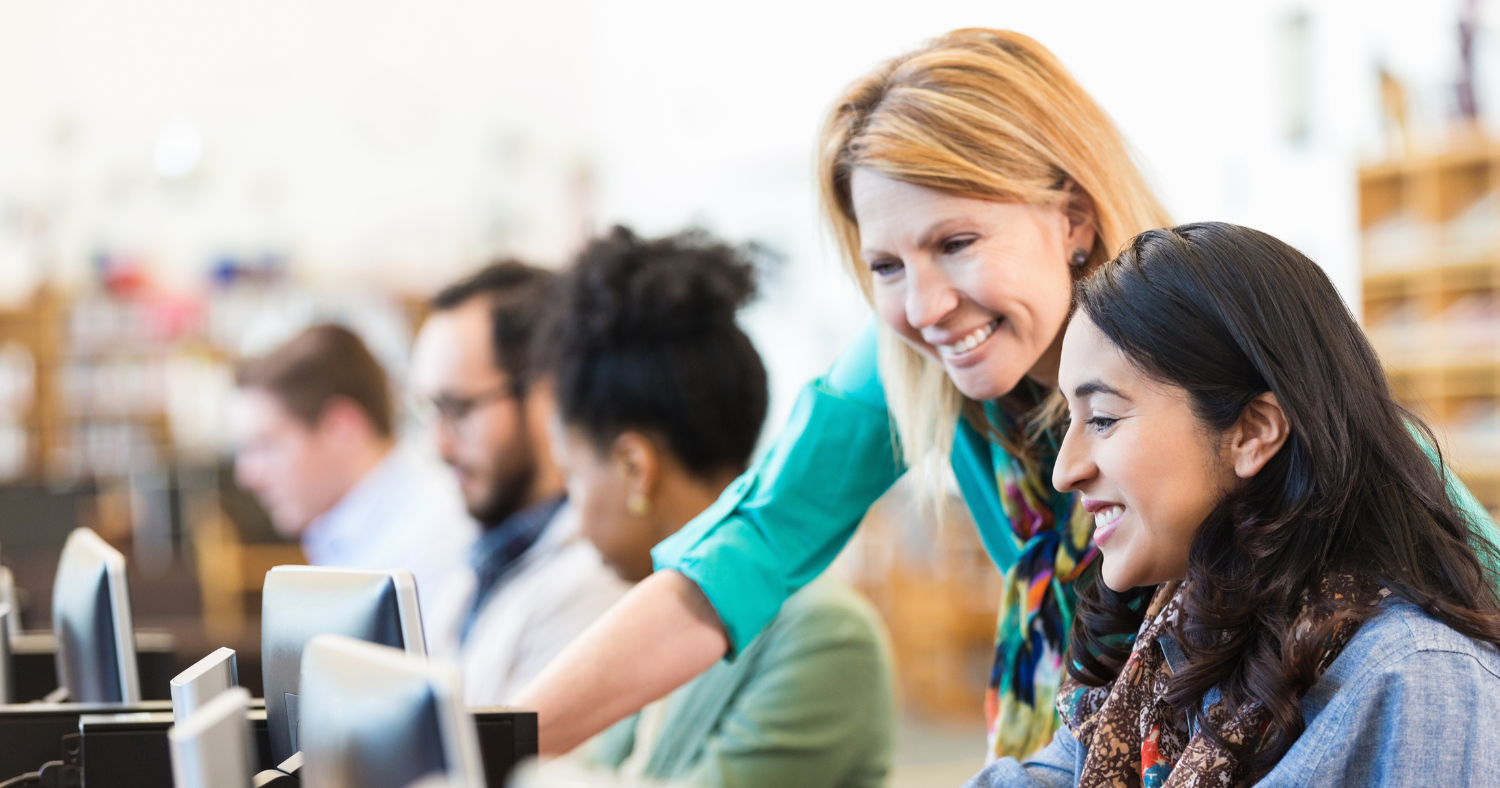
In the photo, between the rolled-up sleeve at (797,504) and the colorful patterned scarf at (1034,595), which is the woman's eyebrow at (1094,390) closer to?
the colorful patterned scarf at (1034,595)

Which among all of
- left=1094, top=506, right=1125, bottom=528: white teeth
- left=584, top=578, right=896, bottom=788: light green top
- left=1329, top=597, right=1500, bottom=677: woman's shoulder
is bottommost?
left=584, top=578, right=896, bottom=788: light green top

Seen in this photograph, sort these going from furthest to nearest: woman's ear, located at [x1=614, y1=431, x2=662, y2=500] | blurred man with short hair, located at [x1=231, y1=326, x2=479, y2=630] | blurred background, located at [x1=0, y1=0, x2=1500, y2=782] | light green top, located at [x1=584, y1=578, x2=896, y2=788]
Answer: blurred background, located at [x1=0, y1=0, x2=1500, y2=782], blurred man with short hair, located at [x1=231, y1=326, x2=479, y2=630], woman's ear, located at [x1=614, y1=431, x2=662, y2=500], light green top, located at [x1=584, y1=578, x2=896, y2=788]

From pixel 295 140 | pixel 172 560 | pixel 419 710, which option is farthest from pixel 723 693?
pixel 295 140

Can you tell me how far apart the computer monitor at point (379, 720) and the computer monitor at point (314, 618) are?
0.15 metres

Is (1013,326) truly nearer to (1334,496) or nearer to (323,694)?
(1334,496)

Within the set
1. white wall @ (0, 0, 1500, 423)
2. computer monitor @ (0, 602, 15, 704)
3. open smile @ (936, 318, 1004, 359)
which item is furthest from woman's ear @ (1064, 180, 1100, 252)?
white wall @ (0, 0, 1500, 423)

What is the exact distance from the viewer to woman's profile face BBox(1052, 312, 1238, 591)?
98cm

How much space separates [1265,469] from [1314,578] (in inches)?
3.5

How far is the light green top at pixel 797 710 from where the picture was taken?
1747 mm

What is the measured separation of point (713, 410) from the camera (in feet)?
6.33

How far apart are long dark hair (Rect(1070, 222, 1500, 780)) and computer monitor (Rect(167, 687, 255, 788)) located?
2.18 feet

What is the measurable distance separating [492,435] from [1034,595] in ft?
5.07

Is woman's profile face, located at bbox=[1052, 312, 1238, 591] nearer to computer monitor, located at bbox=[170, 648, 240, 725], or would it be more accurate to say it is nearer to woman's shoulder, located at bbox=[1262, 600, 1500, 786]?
woman's shoulder, located at bbox=[1262, 600, 1500, 786]

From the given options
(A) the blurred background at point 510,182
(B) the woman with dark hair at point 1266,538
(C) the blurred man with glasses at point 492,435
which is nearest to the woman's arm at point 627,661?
(B) the woman with dark hair at point 1266,538
